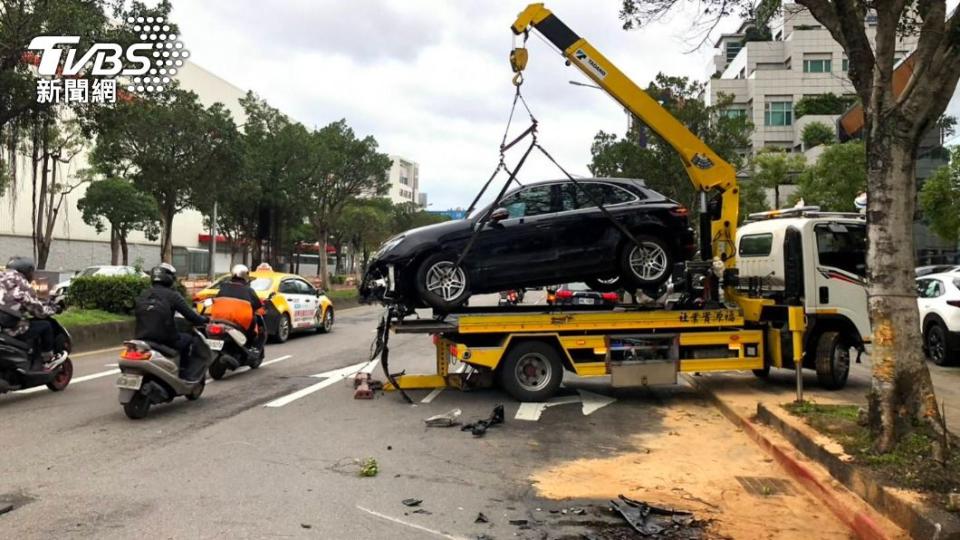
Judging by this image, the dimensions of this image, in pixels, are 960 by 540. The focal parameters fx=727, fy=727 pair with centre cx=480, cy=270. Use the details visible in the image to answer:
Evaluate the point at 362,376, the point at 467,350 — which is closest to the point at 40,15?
the point at 362,376

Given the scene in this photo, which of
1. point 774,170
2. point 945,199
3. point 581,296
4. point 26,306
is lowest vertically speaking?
point 26,306

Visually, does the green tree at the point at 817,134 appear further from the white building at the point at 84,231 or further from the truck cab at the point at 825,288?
the truck cab at the point at 825,288

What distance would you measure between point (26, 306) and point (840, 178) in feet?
96.2

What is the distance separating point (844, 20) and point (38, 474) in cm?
770

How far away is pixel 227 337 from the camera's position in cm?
1009

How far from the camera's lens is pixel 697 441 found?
7316mm

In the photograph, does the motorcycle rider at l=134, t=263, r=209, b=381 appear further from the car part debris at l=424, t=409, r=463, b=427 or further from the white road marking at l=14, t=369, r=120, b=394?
the car part debris at l=424, t=409, r=463, b=427

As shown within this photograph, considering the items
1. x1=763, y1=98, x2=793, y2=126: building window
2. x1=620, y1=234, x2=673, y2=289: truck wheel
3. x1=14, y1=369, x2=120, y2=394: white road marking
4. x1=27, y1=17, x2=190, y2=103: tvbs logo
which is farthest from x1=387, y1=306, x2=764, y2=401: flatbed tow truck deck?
x1=763, y1=98, x2=793, y2=126: building window

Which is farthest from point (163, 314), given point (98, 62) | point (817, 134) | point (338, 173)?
point (817, 134)

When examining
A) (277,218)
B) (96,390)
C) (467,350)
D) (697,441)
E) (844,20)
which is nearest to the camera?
(844,20)

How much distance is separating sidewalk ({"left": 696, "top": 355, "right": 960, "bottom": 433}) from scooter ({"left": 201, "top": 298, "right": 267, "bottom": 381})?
259 inches

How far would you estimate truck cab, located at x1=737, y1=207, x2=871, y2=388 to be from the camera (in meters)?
9.55

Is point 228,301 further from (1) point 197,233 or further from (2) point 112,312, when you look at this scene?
(1) point 197,233

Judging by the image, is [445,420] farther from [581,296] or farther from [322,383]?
[581,296]
